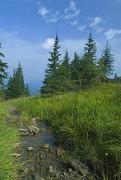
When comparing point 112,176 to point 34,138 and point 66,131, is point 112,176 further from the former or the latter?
point 34,138

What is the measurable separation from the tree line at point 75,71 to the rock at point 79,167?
103 ft

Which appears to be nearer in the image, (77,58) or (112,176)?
(112,176)

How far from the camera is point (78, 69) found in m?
54.5

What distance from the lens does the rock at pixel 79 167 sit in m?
8.60

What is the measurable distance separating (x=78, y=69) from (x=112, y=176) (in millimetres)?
46505

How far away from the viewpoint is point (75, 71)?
54.2 meters

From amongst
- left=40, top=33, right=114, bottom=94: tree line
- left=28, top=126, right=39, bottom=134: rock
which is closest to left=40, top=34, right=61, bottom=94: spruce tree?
left=40, top=33, right=114, bottom=94: tree line

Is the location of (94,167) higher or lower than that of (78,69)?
lower

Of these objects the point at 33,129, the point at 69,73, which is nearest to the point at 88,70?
the point at 69,73

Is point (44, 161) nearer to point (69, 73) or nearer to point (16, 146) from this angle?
point (16, 146)

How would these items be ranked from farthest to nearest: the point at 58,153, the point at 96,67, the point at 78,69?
the point at 78,69
the point at 96,67
the point at 58,153

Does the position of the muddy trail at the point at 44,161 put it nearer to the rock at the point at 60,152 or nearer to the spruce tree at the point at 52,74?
the rock at the point at 60,152

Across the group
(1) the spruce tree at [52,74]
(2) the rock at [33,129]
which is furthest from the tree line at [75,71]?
(2) the rock at [33,129]

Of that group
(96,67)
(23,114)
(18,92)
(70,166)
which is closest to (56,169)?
(70,166)
